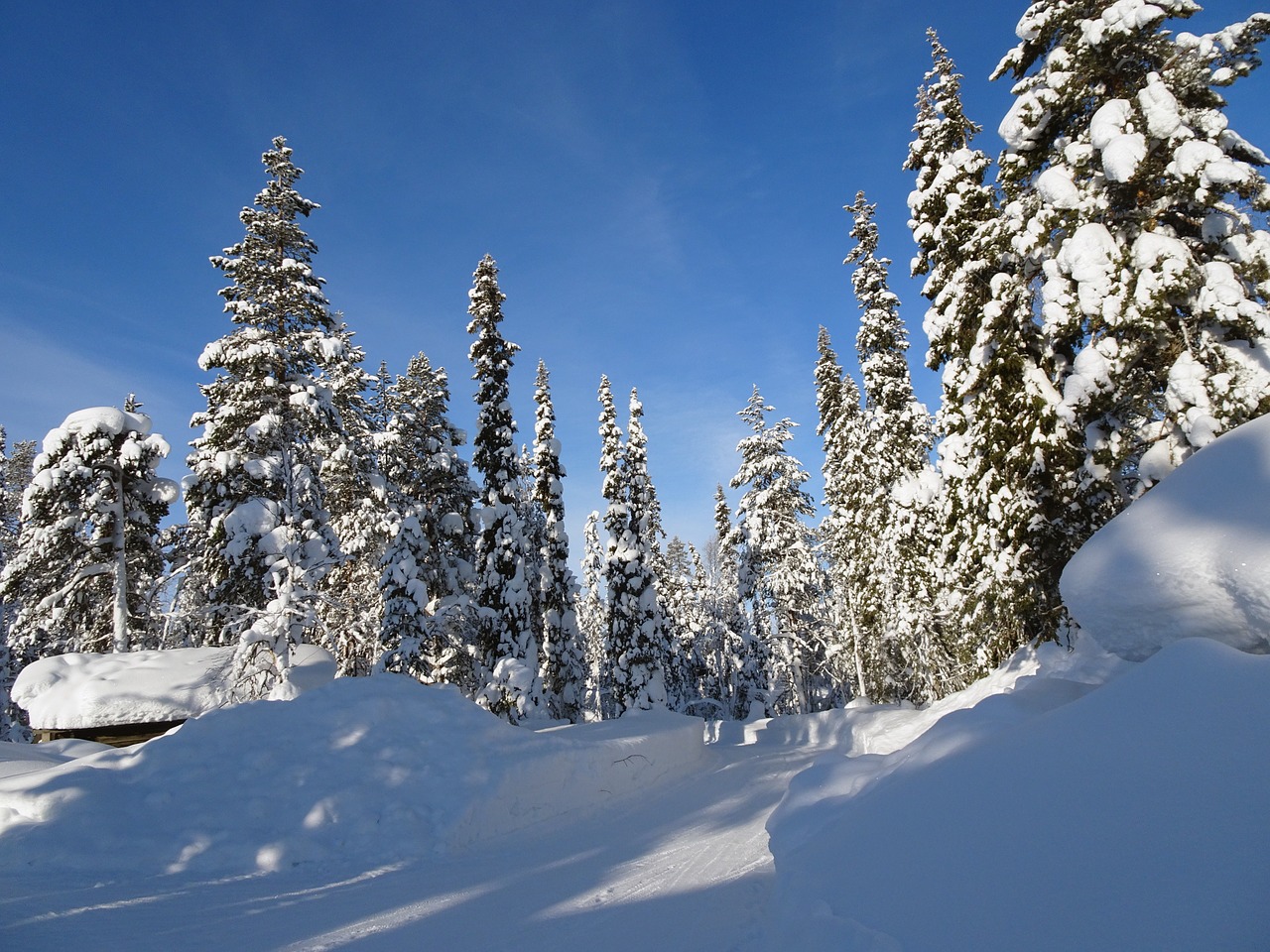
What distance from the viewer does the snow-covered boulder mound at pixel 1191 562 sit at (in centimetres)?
408

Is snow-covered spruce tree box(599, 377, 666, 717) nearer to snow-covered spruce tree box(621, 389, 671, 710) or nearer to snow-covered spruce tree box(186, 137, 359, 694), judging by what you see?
snow-covered spruce tree box(621, 389, 671, 710)

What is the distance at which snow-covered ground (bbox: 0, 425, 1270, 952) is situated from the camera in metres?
2.60

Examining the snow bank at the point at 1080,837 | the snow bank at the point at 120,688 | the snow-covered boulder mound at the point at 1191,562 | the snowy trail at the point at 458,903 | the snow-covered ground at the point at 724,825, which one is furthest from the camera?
the snow bank at the point at 120,688

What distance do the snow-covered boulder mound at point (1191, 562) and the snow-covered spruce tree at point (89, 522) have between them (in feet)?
72.3

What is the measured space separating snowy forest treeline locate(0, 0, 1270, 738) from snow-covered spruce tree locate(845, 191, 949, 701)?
0.37 feet

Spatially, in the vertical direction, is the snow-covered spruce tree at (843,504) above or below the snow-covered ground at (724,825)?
above

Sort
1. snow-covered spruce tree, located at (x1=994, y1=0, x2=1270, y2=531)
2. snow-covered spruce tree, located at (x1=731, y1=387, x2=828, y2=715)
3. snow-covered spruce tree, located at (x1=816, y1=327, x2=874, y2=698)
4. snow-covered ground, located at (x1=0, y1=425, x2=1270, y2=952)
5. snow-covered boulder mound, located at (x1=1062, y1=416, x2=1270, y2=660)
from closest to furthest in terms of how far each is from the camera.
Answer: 1. snow-covered ground, located at (x1=0, y1=425, x2=1270, y2=952)
2. snow-covered boulder mound, located at (x1=1062, y1=416, x2=1270, y2=660)
3. snow-covered spruce tree, located at (x1=994, y1=0, x2=1270, y2=531)
4. snow-covered spruce tree, located at (x1=816, y1=327, x2=874, y2=698)
5. snow-covered spruce tree, located at (x1=731, y1=387, x2=828, y2=715)

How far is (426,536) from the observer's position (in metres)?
21.9

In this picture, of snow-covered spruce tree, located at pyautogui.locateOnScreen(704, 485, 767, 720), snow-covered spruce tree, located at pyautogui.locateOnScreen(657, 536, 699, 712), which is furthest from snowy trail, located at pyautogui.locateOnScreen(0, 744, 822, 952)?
snow-covered spruce tree, located at pyautogui.locateOnScreen(657, 536, 699, 712)

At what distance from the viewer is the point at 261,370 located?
677 inches

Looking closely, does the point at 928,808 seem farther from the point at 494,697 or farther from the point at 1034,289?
the point at 494,697

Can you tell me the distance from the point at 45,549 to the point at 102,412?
427cm

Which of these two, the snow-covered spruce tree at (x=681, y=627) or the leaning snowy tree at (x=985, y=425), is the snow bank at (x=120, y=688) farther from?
the snow-covered spruce tree at (x=681, y=627)

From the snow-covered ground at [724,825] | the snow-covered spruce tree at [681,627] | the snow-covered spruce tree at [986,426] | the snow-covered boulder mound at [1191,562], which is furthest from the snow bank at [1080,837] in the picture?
the snow-covered spruce tree at [681,627]
